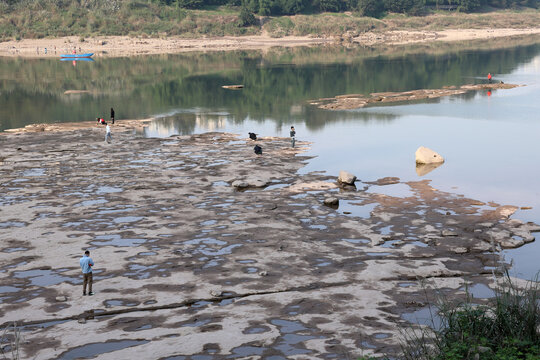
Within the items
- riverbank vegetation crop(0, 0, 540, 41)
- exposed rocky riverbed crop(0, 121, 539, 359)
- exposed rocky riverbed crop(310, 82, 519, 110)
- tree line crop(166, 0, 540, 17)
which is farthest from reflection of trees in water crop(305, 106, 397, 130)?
tree line crop(166, 0, 540, 17)

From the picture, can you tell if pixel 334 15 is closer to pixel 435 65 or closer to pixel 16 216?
pixel 435 65

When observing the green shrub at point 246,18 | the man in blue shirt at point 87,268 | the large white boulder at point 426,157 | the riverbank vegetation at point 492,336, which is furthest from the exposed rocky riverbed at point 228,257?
the green shrub at point 246,18

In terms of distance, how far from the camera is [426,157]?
4578cm

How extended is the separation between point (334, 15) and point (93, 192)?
533ft

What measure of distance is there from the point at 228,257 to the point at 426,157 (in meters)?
22.8

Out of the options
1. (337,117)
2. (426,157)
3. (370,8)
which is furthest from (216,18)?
(426,157)

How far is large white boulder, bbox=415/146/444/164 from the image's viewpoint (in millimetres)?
45656

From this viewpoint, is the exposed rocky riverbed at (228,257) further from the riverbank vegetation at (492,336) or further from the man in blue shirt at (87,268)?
the riverbank vegetation at (492,336)

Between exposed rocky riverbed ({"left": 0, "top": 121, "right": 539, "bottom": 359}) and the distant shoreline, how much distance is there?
388ft

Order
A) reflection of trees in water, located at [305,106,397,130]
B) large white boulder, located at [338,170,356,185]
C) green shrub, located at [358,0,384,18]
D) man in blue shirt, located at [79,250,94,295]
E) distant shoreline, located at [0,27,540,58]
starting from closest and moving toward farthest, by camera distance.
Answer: man in blue shirt, located at [79,250,94,295] → large white boulder, located at [338,170,356,185] → reflection of trees in water, located at [305,106,397,130] → distant shoreline, located at [0,27,540,58] → green shrub, located at [358,0,384,18]

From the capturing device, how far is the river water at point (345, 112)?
44.5m

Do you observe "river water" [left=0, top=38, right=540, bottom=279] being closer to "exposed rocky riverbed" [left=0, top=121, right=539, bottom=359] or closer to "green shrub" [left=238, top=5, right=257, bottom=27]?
"exposed rocky riverbed" [left=0, top=121, right=539, bottom=359]

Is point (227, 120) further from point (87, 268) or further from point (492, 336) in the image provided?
point (492, 336)

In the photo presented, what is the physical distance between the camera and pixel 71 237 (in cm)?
3030
